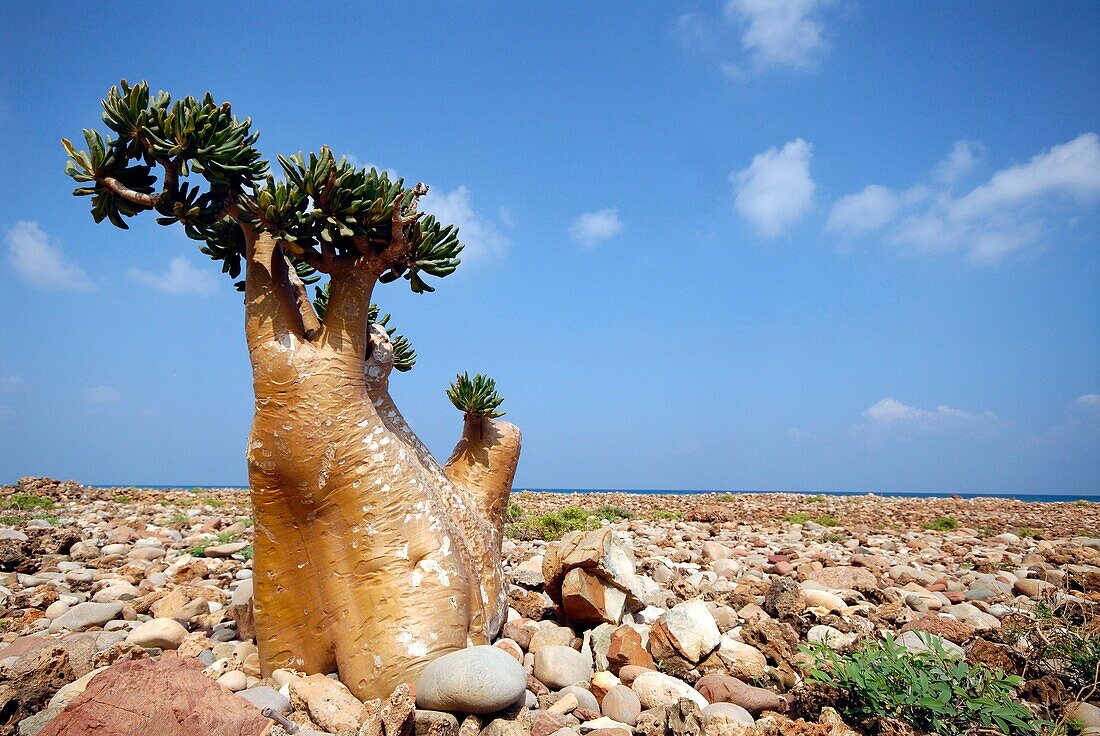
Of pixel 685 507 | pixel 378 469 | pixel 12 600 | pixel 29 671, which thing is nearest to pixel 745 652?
pixel 378 469

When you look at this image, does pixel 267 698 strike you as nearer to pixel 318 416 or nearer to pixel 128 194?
pixel 318 416

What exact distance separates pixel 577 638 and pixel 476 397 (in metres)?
2.42


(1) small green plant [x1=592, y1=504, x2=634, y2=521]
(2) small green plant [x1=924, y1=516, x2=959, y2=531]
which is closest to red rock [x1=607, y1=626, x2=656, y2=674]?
(1) small green plant [x1=592, y1=504, x2=634, y2=521]

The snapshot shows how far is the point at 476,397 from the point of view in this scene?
6316mm

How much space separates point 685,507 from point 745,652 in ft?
49.2

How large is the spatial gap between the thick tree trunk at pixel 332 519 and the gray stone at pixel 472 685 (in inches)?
23.3

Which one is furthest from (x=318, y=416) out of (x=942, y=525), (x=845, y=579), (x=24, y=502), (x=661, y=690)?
(x=942, y=525)

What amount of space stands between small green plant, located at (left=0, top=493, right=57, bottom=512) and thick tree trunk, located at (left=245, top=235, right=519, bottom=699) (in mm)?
14068

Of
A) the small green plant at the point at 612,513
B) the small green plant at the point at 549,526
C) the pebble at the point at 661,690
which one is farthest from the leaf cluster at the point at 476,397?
the small green plant at the point at 612,513

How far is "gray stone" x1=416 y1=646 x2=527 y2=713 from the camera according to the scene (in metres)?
3.71

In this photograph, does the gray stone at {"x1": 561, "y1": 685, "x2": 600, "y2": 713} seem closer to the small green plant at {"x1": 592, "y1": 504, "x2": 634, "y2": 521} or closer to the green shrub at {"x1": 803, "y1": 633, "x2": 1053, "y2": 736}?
the green shrub at {"x1": 803, "y1": 633, "x2": 1053, "y2": 736}

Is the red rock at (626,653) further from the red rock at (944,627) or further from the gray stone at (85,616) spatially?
the gray stone at (85,616)

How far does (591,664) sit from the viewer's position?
16.4 ft

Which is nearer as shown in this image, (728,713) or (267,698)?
(728,713)
